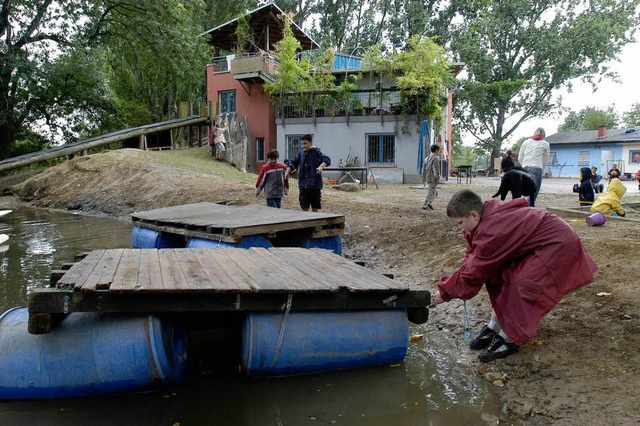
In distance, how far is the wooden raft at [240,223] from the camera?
22.7 ft

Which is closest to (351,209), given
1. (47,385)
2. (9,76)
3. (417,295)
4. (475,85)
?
(417,295)

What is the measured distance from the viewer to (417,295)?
13.9ft

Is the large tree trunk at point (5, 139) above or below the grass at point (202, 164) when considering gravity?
above

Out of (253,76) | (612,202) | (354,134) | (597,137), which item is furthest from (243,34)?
(597,137)

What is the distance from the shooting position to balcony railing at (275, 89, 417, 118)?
2416cm

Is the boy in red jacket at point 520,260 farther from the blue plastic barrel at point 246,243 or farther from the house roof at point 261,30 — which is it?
the house roof at point 261,30

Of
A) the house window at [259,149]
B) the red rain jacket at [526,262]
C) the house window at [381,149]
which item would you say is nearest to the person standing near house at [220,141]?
the house window at [259,149]

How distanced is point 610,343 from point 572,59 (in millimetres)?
38454

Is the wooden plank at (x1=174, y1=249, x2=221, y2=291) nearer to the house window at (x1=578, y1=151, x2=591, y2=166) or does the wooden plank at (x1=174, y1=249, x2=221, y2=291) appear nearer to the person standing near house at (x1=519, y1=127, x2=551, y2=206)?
the person standing near house at (x1=519, y1=127, x2=551, y2=206)

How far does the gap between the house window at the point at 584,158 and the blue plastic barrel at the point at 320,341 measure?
147ft

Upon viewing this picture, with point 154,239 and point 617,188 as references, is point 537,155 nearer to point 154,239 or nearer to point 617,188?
point 617,188

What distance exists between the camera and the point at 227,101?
29.3 metres

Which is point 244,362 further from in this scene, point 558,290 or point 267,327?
point 558,290

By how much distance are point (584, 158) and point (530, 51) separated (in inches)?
429
